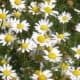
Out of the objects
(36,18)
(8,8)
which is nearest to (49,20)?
(36,18)

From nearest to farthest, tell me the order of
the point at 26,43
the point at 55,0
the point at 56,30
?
the point at 26,43, the point at 56,30, the point at 55,0

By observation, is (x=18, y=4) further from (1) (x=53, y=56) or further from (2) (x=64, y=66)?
(2) (x=64, y=66)

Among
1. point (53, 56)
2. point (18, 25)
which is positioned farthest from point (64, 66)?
point (18, 25)

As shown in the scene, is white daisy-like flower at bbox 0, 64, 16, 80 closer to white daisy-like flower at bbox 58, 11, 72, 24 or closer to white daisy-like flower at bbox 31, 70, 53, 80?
white daisy-like flower at bbox 31, 70, 53, 80

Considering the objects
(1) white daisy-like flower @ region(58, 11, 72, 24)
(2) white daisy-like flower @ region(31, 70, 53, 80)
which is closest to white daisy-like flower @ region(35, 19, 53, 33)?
(1) white daisy-like flower @ region(58, 11, 72, 24)

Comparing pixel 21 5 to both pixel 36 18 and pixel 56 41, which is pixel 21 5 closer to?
pixel 36 18
